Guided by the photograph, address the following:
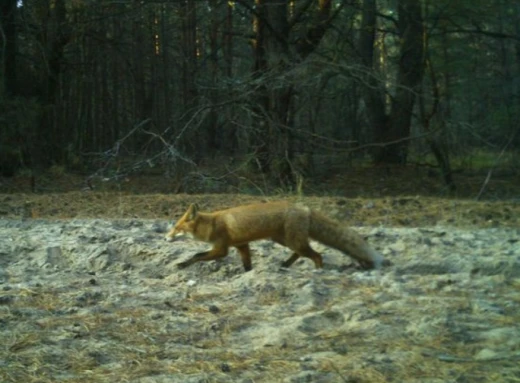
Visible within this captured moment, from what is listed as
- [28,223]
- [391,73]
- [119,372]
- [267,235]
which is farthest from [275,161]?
[391,73]

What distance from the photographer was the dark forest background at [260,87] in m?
16.2

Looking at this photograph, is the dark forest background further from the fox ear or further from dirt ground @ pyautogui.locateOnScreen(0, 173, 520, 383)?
the fox ear

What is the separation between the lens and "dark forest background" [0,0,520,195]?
16.2 m

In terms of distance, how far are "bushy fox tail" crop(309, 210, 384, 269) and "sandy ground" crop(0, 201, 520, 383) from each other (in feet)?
0.77

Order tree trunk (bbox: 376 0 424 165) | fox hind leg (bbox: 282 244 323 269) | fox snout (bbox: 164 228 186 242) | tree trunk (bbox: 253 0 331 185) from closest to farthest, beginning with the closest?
fox hind leg (bbox: 282 244 323 269)
fox snout (bbox: 164 228 186 242)
tree trunk (bbox: 253 0 331 185)
tree trunk (bbox: 376 0 424 165)

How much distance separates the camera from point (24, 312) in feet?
20.0

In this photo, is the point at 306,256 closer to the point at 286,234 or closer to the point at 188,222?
the point at 286,234

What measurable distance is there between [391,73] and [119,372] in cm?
2531

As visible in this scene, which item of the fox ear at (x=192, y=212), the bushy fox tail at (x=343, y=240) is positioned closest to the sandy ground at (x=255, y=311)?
the bushy fox tail at (x=343, y=240)

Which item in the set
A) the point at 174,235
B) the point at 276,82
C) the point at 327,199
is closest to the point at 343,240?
the point at 174,235

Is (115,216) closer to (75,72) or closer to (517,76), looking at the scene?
(75,72)

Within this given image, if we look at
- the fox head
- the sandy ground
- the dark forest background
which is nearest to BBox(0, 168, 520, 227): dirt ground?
the dark forest background

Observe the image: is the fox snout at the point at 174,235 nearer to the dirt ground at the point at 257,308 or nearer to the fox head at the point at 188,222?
the fox head at the point at 188,222

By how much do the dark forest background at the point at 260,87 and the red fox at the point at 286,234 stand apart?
663cm
